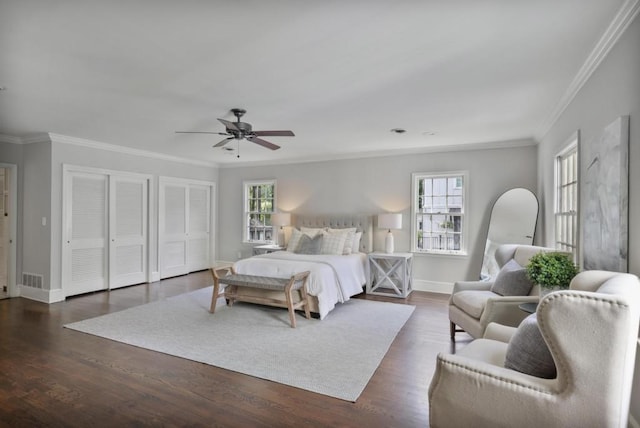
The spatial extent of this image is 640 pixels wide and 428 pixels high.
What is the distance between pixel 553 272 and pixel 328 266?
2.77 meters

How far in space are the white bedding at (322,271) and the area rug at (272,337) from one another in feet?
0.67

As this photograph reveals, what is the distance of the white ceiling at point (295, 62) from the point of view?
74.8 inches

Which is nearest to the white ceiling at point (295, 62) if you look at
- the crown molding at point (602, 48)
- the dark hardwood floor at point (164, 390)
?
Answer: the crown molding at point (602, 48)

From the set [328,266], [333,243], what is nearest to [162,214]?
[333,243]

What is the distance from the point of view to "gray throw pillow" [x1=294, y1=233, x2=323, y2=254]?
5664mm

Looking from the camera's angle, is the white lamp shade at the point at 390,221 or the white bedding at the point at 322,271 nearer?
the white bedding at the point at 322,271

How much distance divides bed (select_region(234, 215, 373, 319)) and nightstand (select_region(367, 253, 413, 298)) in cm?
20

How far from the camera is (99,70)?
2666mm

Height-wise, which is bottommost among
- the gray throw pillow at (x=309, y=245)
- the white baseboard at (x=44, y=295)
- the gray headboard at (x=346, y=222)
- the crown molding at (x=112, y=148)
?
the white baseboard at (x=44, y=295)

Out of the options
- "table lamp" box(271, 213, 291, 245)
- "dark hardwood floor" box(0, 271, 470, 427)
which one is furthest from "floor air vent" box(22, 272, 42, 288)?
"table lamp" box(271, 213, 291, 245)

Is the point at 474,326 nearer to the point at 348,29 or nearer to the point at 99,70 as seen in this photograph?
the point at 348,29

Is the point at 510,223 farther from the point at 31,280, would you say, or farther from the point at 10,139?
the point at 10,139

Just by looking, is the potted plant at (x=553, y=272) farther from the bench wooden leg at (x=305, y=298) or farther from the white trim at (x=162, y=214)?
the white trim at (x=162, y=214)

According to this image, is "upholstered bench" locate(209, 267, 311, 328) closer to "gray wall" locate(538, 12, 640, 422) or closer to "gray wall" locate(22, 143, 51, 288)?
"gray wall" locate(22, 143, 51, 288)
